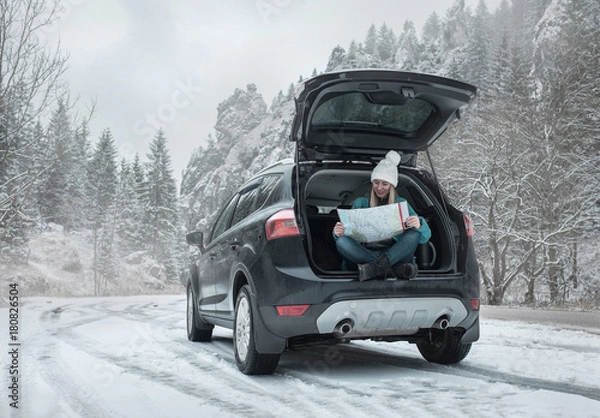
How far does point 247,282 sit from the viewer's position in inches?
181

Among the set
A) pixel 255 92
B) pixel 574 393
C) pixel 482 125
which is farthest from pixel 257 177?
pixel 255 92

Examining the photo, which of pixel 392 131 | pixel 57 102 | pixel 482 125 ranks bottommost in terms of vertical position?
pixel 392 131

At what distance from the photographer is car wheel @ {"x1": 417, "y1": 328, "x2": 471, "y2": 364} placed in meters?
4.76

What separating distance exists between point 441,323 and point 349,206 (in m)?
1.84

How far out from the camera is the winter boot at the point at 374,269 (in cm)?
411

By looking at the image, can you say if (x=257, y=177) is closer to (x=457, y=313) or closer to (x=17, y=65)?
(x=457, y=313)

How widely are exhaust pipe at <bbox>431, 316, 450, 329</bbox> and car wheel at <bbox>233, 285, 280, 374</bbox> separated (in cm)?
124

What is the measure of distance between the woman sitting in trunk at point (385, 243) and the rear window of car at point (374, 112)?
0.96 feet

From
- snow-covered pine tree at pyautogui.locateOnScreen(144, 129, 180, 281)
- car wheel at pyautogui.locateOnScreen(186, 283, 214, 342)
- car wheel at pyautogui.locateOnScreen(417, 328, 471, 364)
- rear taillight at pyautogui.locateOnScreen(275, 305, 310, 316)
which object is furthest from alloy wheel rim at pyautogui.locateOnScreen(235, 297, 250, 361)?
snow-covered pine tree at pyautogui.locateOnScreen(144, 129, 180, 281)

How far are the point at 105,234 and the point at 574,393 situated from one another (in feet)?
203

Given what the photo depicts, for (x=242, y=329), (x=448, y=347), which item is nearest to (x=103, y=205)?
(x=242, y=329)

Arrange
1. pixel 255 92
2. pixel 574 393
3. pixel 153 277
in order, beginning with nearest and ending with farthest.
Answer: pixel 574 393
pixel 153 277
pixel 255 92

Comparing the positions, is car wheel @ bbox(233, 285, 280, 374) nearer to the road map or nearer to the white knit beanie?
the road map

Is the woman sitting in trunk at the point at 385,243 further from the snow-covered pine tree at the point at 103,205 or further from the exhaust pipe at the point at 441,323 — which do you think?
the snow-covered pine tree at the point at 103,205
